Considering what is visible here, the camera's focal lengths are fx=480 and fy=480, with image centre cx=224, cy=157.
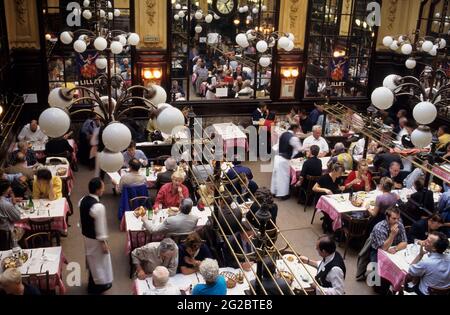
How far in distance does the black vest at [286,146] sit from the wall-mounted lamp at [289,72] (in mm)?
3711

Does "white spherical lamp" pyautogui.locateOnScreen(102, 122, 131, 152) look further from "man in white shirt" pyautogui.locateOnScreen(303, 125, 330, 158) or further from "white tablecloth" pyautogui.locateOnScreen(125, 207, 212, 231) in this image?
"man in white shirt" pyautogui.locateOnScreen(303, 125, 330, 158)

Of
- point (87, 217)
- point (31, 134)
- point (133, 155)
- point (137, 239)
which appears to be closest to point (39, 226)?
point (87, 217)

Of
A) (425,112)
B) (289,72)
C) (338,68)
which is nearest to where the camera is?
(425,112)

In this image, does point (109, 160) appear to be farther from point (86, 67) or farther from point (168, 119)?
point (86, 67)

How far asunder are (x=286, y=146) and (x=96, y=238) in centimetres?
478

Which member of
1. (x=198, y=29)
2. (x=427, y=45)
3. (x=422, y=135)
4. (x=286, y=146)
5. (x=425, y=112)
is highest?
(x=427, y=45)

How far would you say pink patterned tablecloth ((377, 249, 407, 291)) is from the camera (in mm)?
6262

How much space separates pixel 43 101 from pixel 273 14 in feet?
20.7

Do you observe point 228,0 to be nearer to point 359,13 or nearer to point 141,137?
point 359,13

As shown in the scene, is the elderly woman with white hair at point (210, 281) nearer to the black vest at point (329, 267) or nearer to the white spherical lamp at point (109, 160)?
the black vest at point (329, 267)

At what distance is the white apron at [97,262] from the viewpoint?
650 centimetres

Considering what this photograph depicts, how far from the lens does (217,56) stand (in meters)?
17.5

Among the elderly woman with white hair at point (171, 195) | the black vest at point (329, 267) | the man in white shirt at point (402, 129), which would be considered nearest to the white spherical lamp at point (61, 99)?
the black vest at point (329, 267)
